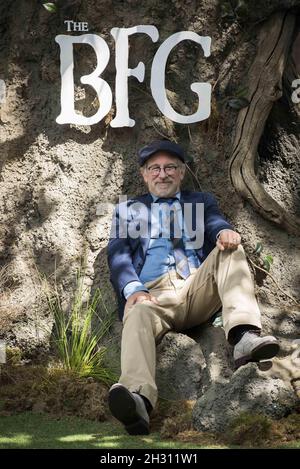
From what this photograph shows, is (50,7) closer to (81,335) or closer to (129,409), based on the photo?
(81,335)

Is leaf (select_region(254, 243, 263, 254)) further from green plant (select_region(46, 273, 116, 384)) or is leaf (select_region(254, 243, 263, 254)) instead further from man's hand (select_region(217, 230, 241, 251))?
green plant (select_region(46, 273, 116, 384))

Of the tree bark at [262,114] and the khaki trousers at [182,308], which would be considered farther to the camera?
the tree bark at [262,114]

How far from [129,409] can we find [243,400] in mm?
690

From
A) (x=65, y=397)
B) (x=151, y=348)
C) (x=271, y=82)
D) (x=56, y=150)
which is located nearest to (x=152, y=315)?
(x=151, y=348)

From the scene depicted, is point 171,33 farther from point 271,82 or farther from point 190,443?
point 190,443

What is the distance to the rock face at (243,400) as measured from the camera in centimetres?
535

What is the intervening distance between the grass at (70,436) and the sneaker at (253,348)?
0.59 m

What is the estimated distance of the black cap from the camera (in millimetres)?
6562

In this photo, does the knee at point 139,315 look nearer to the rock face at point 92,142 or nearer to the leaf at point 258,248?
the rock face at point 92,142

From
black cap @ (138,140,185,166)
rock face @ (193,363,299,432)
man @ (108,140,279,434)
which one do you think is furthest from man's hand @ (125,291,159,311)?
black cap @ (138,140,185,166)
